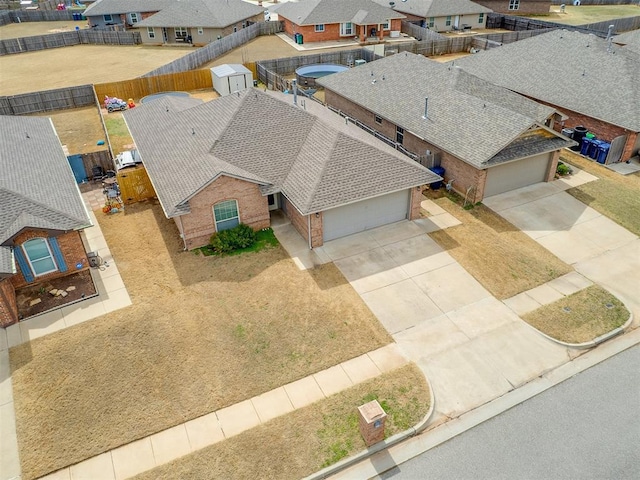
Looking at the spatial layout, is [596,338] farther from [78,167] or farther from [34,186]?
[78,167]

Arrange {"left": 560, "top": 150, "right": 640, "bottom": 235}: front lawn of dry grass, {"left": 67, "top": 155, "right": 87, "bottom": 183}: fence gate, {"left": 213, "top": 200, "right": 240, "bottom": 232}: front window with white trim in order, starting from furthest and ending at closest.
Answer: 1. {"left": 67, "top": 155, "right": 87, "bottom": 183}: fence gate
2. {"left": 560, "top": 150, "right": 640, "bottom": 235}: front lawn of dry grass
3. {"left": 213, "top": 200, "right": 240, "bottom": 232}: front window with white trim

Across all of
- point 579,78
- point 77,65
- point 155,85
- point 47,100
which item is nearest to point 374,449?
point 579,78

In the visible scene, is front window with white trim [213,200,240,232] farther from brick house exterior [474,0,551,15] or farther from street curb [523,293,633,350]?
brick house exterior [474,0,551,15]

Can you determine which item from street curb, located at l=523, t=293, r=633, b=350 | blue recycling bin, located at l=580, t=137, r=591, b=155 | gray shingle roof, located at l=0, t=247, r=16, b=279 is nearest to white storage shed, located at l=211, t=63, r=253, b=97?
gray shingle roof, located at l=0, t=247, r=16, b=279

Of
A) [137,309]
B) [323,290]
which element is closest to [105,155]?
[137,309]

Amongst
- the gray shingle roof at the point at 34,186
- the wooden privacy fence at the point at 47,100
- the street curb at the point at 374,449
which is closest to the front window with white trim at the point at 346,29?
the wooden privacy fence at the point at 47,100
